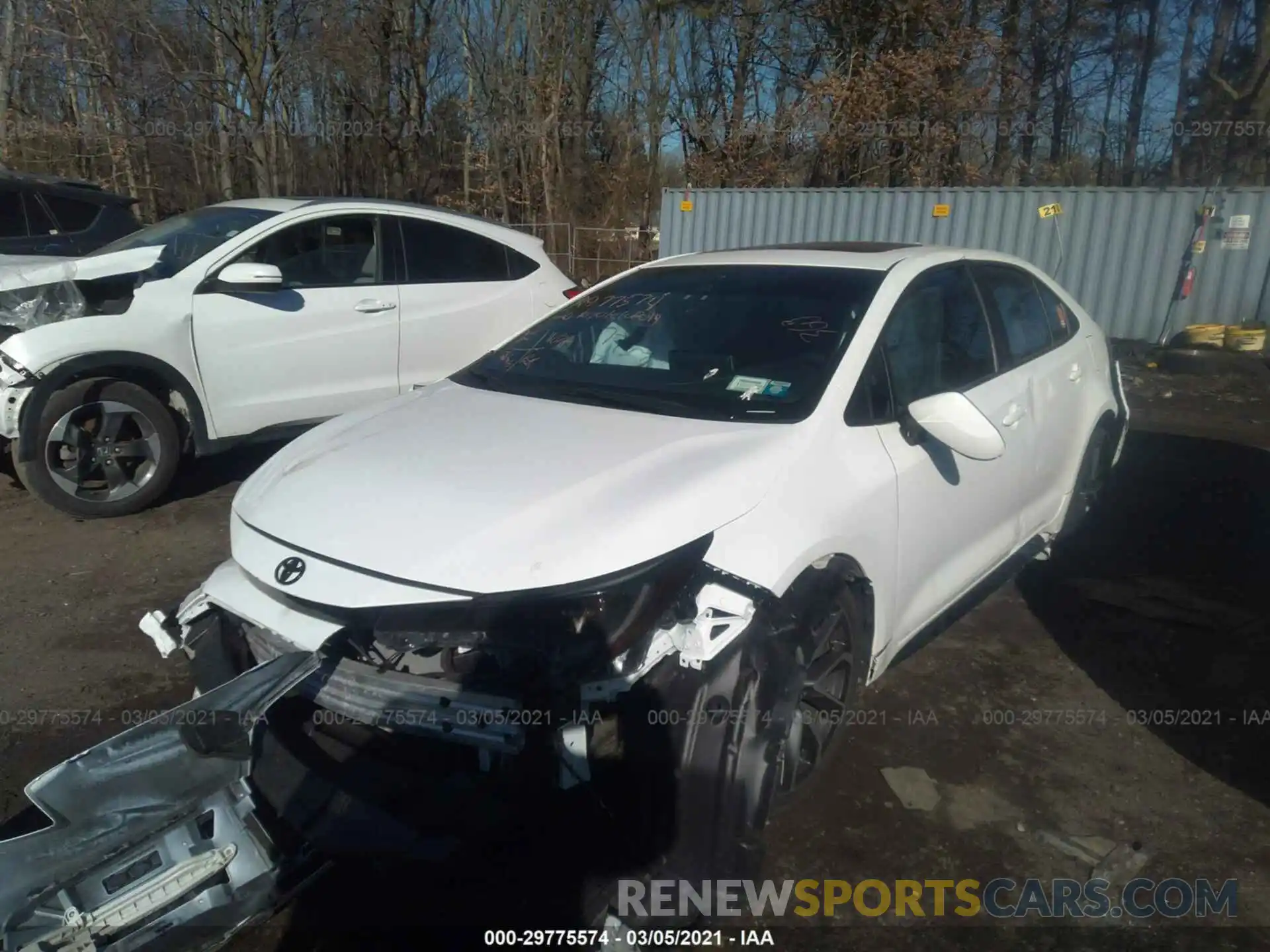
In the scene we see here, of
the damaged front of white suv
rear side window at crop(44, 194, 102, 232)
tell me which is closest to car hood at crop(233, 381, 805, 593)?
the damaged front of white suv

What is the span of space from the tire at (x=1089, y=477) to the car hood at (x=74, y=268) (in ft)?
16.4

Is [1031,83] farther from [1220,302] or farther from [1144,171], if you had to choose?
[1220,302]

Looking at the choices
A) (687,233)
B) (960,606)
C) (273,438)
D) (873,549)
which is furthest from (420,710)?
(687,233)

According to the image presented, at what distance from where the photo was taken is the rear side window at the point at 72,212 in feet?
29.4

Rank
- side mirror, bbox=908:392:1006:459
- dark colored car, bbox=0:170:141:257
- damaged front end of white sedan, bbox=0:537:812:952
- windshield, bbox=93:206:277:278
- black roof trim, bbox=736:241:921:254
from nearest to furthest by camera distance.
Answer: damaged front end of white sedan, bbox=0:537:812:952
side mirror, bbox=908:392:1006:459
black roof trim, bbox=736:241:921:254
windshield, bbox=93:206:277:278
dark colored car, bbox=0:170:141:257

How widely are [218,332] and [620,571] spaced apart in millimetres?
3968

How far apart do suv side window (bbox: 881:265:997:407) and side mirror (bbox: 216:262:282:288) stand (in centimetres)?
346

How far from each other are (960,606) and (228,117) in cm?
1812

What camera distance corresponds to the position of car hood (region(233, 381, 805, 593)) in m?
2.29

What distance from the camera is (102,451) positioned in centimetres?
517

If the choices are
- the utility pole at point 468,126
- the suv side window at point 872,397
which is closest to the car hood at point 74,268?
the suv side window at point 872,397

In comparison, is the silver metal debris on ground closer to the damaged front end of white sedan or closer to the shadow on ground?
the damaged front end of white sedan

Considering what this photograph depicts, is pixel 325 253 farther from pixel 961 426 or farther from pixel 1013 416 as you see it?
pixel 961 426

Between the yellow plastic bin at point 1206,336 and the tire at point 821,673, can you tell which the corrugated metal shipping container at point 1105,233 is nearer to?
the yellow plastic bin at point 1206,336
